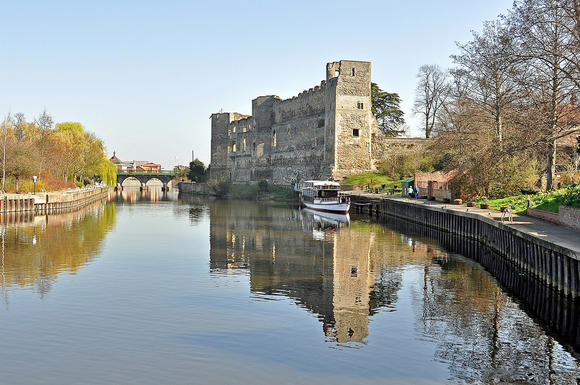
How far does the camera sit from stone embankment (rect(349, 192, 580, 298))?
15836 mm

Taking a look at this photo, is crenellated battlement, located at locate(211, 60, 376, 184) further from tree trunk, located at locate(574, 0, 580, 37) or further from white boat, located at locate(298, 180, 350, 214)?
tree trunk, located at locate(574, 0, 580, 37)

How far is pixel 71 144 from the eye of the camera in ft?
233

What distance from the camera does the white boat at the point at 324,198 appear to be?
153 ft

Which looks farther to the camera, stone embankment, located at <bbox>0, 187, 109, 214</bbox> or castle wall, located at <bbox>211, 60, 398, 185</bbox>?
castle wall, located at <bbox>211, 60, 398, 185</bbox>

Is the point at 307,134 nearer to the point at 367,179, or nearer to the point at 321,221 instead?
the point at 367,179

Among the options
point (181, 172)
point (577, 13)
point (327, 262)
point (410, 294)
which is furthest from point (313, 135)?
point (181, 172)

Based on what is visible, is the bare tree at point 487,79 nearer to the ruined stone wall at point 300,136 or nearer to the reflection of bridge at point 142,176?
the ruined stone wall at point 300,136

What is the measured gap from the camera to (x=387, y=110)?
73.6 metres

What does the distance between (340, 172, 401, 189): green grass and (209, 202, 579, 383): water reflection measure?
1036 inches

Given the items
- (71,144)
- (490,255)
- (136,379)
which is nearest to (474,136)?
(490,255)

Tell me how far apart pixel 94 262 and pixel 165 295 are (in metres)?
6.94

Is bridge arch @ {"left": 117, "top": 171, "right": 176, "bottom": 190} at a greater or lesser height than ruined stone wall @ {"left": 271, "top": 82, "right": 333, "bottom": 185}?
lesser

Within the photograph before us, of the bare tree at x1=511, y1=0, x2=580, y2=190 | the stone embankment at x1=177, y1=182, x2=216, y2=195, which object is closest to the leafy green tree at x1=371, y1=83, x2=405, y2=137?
the stone embankment at x1=177, y1=182, x2=216, y2=195

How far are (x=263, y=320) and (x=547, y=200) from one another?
17053 millimetres
